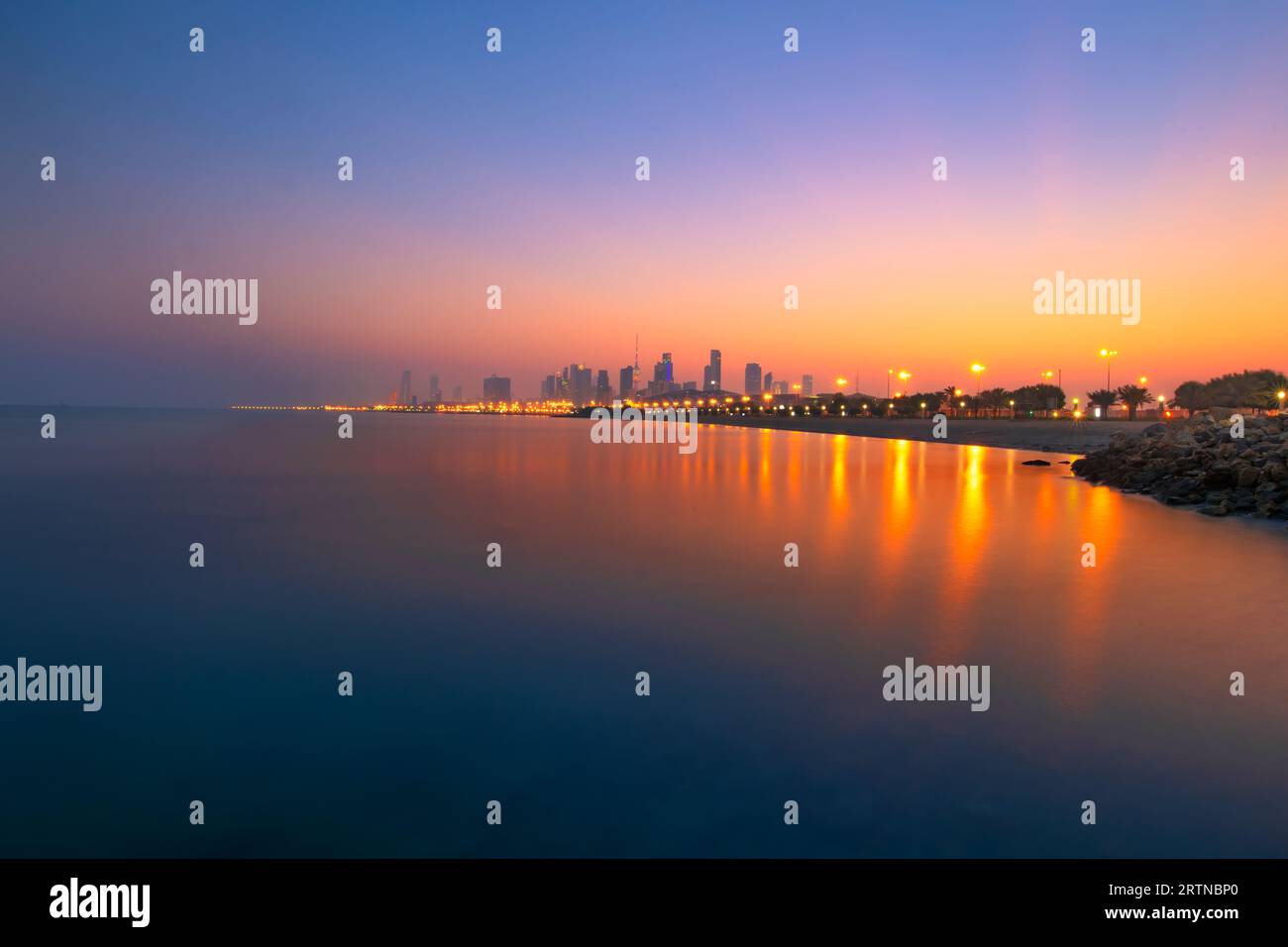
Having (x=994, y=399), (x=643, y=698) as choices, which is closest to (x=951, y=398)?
(x=994, y=399)

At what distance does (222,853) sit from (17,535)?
17.0m

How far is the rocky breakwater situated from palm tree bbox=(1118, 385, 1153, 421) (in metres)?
72.8

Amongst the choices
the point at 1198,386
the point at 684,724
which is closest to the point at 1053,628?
the point at 684,724

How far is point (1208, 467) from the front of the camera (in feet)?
82.7

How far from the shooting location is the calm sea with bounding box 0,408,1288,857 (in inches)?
197

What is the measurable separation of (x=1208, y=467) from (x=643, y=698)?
26.5m

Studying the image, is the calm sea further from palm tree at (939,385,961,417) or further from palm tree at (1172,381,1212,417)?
palm tree at (939,385,961,417)

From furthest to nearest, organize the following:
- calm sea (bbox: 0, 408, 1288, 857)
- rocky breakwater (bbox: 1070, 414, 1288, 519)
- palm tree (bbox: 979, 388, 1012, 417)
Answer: palm tree (bbox: 979, 388, 1012, 417), rocky breakwater (bbox: 1070, 414, 1288, 519), calm sea (bbox: 0, 408, 1288, 857)

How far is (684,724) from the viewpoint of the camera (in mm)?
6551

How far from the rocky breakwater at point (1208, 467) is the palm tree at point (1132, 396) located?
2865 inches

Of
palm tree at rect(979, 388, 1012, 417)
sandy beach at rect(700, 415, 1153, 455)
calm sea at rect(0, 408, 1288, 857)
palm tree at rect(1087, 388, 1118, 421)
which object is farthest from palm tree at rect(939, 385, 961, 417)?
calm sea at rect(0, 408, 1288, 857)

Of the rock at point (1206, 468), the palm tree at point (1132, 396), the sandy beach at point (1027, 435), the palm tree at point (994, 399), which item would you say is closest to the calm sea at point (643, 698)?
the rock at point (1206, 468)

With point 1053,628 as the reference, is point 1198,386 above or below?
above
